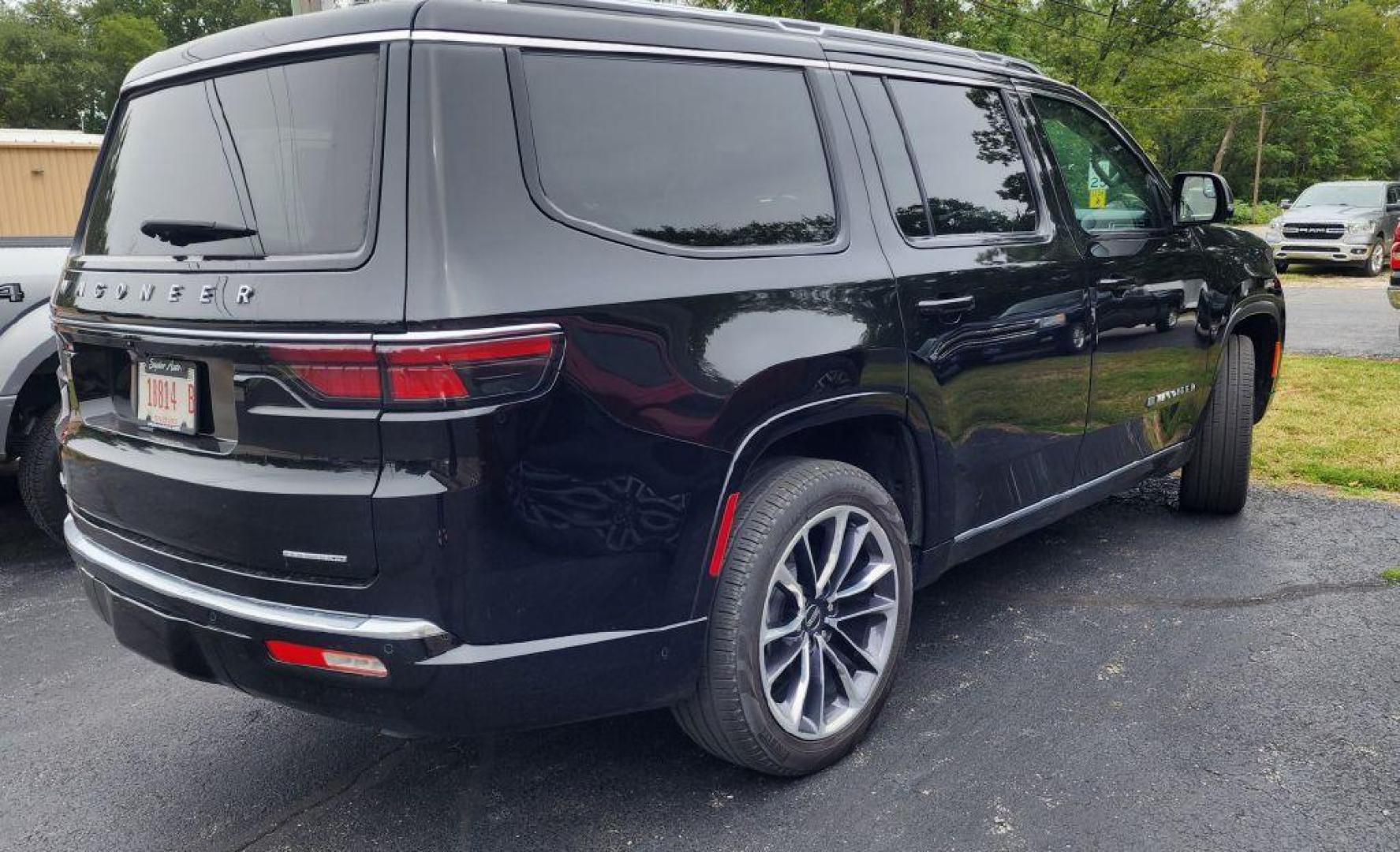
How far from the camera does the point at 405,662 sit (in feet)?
6.80

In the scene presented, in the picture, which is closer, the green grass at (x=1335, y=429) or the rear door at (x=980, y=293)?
the rear door at (x=980, y=293)

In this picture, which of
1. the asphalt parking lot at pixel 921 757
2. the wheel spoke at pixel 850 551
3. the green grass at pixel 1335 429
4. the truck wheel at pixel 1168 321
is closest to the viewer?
the asphalt parking lot at pixel 921 757

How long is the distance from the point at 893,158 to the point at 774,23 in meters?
0.52

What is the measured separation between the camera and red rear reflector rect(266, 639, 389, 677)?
2.10m

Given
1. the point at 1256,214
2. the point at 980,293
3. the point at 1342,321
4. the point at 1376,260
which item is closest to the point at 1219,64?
the point at 1256,214

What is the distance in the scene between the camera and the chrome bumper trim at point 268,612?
81.1 inches

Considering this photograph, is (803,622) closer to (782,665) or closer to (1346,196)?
(782,665)

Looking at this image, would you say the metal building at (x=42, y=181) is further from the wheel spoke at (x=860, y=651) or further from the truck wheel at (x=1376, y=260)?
the truck wheel at (x=1376, y=260)

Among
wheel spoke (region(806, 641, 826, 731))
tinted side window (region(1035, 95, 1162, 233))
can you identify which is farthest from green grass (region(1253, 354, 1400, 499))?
wheel spoke (region(806, 641, 826, 731))

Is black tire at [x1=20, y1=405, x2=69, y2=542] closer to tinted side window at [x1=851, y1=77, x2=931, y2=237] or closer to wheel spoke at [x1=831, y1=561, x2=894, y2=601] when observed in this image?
wheel spoke at [x1=831, y1=561, x2=894, y2=601]

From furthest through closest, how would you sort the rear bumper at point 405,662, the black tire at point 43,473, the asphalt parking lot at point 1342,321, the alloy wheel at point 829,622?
the asphalt parking lot at point 1342,321 → the black tire at point 43,473 → the alloy wheel at point 829,622 → the rear bumper at point 405,662

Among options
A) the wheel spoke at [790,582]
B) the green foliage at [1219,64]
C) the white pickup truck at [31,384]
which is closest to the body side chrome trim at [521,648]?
the wheel spoke at [790,582]

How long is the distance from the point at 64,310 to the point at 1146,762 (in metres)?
3.11

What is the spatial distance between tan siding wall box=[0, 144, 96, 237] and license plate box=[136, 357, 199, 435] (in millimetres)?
3893
